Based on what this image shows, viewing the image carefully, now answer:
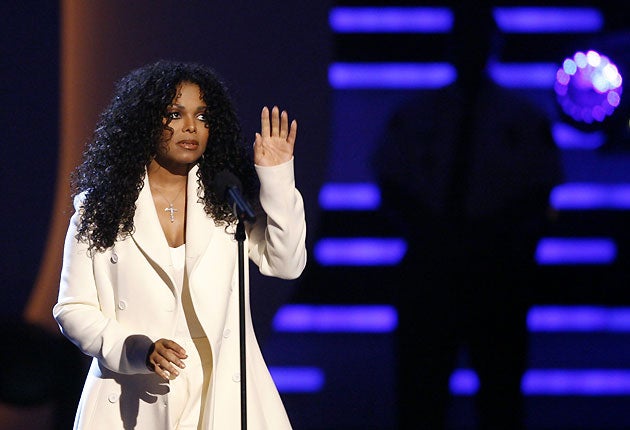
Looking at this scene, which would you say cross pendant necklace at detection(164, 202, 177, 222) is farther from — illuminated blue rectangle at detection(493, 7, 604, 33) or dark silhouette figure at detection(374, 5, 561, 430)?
illuminated blue rectangle at detection(493, 7, 604, 33)

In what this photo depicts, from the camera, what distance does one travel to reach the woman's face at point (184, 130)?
268 cm

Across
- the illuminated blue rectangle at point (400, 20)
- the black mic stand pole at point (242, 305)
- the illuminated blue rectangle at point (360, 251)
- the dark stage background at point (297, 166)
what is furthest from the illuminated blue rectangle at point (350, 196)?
the black mic stand pole at point (242, 305)

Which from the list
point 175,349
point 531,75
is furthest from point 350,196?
point 175,349

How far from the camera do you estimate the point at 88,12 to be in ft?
12.6

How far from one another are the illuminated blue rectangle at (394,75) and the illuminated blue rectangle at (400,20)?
15cm

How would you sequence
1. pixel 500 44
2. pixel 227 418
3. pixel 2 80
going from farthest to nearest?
pixel 500 44 < pixel 2 80 < pixel 227 418

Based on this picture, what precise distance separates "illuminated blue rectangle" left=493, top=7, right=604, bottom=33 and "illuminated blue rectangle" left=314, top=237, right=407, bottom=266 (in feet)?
3.53

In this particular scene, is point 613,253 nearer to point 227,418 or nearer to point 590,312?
point 590,312

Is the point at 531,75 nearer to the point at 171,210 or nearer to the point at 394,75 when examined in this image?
the point at 394,75

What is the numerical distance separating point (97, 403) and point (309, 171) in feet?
5.59

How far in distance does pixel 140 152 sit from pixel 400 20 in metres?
1.73

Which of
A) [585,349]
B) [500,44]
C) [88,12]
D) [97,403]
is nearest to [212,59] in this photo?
[88,12]

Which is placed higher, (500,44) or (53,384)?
(500,44)

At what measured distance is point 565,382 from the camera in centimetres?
421
